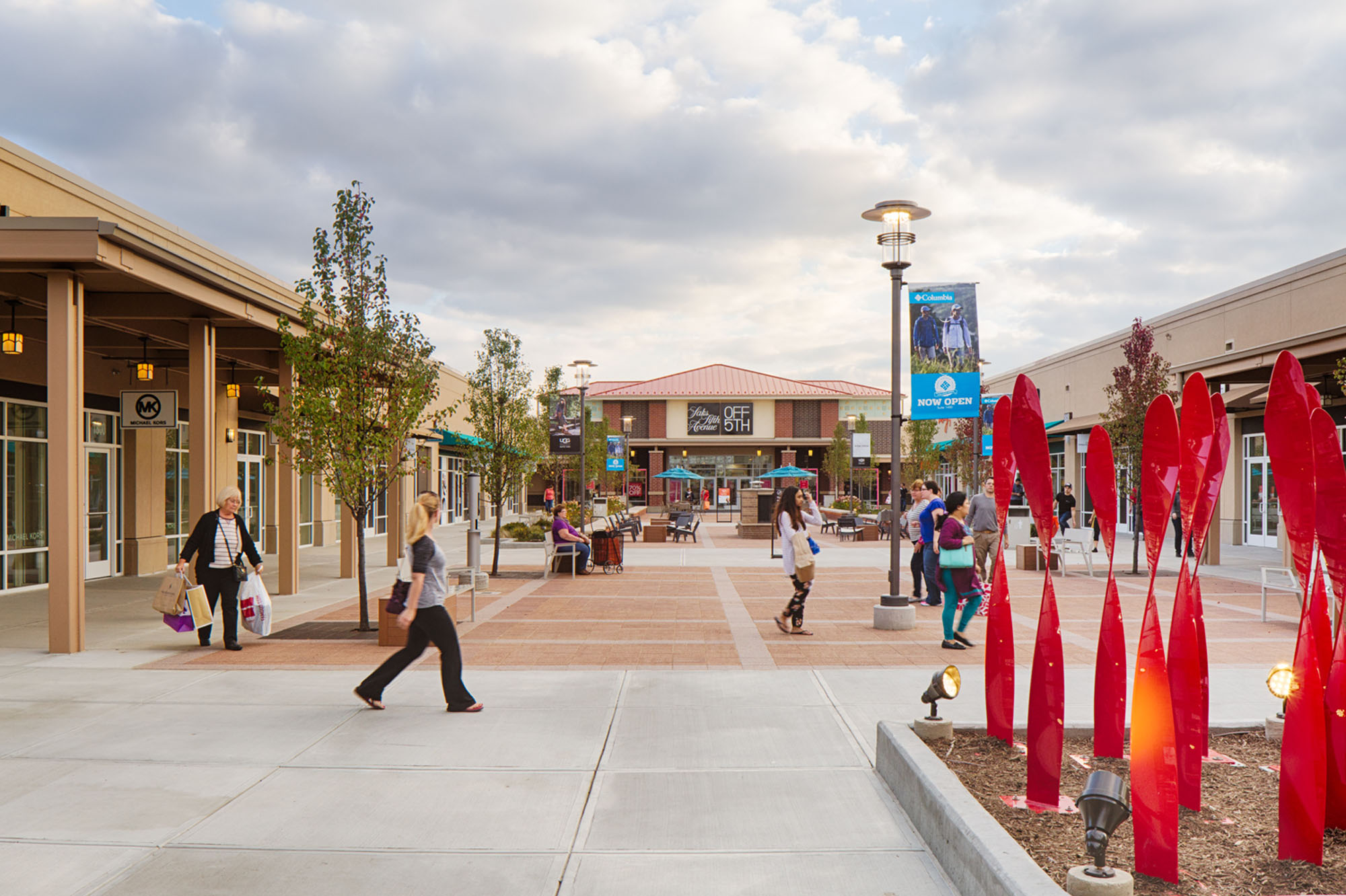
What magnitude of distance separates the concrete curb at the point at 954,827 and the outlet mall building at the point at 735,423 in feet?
181

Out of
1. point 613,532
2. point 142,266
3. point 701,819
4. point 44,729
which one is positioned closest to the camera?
point 701,819

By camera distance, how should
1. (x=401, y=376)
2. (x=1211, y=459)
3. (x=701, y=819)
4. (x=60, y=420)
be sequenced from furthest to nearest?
(x=401, y=376) < (x=60, y=420) < (x=701, y=819) < (x=1211, y=459)

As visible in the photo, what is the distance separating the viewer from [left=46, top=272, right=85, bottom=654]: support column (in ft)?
30.2

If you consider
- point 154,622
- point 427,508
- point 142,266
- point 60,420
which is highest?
point 142,266

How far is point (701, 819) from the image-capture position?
484 cm

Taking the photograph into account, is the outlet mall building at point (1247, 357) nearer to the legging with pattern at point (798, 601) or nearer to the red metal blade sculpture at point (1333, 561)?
the legging with pattern at point (798, 601)

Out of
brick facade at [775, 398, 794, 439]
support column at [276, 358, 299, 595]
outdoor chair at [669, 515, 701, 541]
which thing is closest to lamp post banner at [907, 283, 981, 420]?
support column at [276, 358, 299, 595]

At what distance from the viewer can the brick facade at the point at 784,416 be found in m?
62.1

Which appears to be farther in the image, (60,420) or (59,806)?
(60,420)

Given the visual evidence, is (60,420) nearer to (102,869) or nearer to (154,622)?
(154,622)

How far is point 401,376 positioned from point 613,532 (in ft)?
26.2

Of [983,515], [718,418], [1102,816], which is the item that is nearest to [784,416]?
[718,418]

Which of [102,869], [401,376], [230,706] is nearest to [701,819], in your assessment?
[102,869]

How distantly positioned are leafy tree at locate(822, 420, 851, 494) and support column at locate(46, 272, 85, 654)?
45243mm
